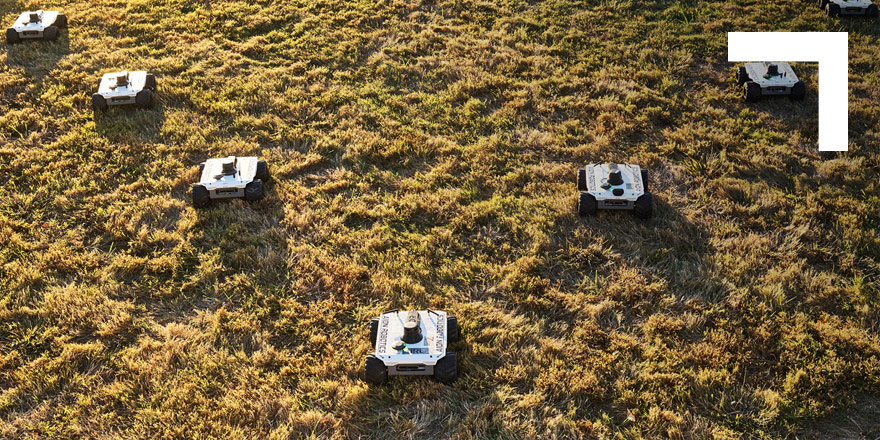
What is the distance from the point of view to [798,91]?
8.02 metres

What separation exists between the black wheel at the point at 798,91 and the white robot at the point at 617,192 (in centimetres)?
294

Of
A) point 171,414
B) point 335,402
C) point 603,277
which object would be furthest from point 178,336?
point 603,277

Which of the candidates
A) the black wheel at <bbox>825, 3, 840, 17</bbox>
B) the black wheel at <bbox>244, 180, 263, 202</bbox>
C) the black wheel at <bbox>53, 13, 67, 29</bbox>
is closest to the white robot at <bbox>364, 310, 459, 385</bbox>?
the black wheel at <bbox>244, 180, 263, 202</bbox>

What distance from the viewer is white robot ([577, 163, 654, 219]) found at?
6.18 m

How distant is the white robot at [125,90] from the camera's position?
26.2 ft

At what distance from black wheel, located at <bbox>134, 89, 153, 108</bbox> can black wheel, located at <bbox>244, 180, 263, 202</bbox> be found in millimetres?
2519

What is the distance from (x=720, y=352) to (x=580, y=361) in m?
1.06

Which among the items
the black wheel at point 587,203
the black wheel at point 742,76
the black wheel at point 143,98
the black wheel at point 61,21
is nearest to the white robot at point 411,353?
the black wheel at point 587,203

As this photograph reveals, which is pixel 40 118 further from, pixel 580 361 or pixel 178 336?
pixel 580 361

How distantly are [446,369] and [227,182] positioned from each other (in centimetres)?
316

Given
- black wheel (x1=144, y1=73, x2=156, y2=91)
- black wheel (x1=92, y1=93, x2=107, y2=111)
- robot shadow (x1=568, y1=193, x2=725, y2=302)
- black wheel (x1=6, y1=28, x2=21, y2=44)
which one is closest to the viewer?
robot shadow (x1=568, y1=193, x2=725, y2=302)

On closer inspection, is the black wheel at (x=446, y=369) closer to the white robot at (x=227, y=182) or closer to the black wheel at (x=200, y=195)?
the white robot at (x=227, y=182)

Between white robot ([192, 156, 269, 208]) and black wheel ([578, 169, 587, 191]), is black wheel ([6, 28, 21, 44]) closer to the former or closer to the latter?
white robot ([192, 156, 269, 208])

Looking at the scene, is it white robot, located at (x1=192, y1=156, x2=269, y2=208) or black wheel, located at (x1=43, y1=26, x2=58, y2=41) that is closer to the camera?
white robot, located at (x1=192, y1=156, x2=269, y2=208)
